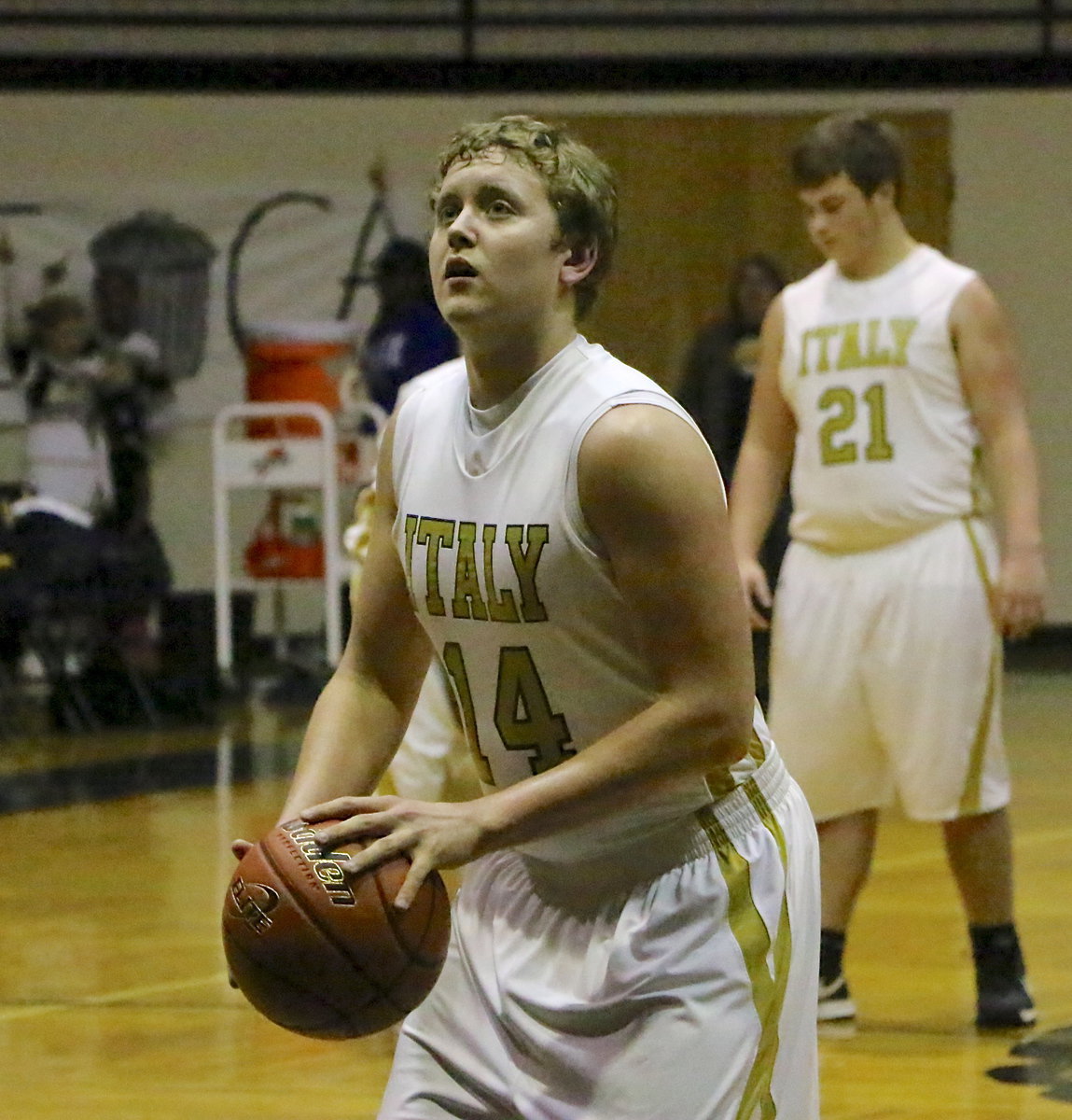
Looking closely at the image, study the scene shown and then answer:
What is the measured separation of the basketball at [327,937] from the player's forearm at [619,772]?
11cm

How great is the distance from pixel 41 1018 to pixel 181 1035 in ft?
1.20

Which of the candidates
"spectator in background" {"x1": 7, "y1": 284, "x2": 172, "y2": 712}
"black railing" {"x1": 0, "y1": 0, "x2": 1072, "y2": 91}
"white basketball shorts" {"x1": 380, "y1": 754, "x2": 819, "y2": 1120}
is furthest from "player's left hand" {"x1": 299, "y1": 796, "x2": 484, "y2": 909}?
"black railing" {"x1": 0, "y1": 0, "x2": 1072, "y2": 91}

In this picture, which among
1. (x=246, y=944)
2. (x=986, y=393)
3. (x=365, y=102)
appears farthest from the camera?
(x=365, y=102)

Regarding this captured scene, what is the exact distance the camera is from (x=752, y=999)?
2.49 metres

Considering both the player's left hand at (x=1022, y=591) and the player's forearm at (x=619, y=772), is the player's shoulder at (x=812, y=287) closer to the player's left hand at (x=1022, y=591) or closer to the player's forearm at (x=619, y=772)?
the player's left hand at (x=1022, y=591)

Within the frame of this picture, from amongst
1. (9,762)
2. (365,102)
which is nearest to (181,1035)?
(9,762)

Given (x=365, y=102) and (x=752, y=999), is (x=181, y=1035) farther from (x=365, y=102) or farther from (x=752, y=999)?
(x=365, y=102)

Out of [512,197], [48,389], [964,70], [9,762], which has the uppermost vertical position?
[964,70]

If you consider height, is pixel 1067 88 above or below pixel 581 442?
above

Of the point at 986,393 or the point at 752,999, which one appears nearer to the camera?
the point at 752,999

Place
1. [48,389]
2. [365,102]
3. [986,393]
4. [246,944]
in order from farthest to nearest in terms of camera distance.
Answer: [365,102], [48,389], [986,393], [246,944]

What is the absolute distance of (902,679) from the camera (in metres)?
4.54

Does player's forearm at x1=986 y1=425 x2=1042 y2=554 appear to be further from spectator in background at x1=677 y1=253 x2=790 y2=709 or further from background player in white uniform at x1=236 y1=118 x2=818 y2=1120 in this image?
spectator in background at x1=677 y1=253 x2=790 y2=709

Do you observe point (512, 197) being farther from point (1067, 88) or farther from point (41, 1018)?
point (1067, 88)
